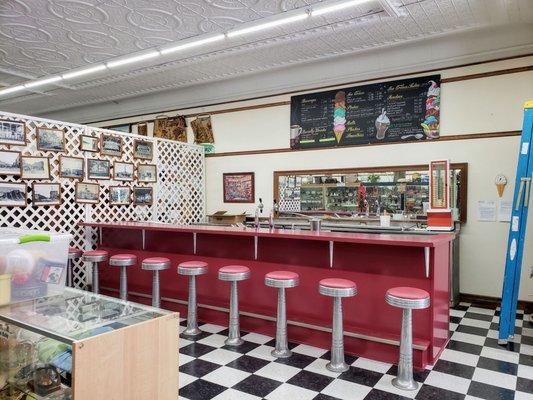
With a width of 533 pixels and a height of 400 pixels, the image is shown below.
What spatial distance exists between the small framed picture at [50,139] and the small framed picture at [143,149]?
1.23 metres

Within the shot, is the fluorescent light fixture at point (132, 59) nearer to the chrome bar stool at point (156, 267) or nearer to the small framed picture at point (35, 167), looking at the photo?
the small framed picture at point (35, 167)

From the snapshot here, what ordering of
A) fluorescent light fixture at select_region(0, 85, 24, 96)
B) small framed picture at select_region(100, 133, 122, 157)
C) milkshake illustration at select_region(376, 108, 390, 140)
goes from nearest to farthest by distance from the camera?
small framed picture at select_region(100, 133, 122, 157) < milkshake illustration at select_region(376, 108, 390, 140) < fluorescent light fixture at select_region(0, 85, 24, 96)

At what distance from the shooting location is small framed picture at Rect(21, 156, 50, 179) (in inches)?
199

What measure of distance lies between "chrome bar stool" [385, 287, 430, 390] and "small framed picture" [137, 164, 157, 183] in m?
4.74

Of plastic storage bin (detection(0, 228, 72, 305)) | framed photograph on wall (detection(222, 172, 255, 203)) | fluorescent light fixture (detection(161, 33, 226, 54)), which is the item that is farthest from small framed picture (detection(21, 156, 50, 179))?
plastic storage bin (detection(0, 228, 72, 305))

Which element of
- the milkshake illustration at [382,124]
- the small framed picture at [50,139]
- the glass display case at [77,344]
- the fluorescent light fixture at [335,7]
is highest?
the fluorescent light fixture at [335,7]

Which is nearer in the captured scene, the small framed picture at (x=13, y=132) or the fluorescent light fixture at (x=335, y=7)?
the fluorescent light fixture at (x=335, y=7)

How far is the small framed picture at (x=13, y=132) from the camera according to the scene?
15.8 feet

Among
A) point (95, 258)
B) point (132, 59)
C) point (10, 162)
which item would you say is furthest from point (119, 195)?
point (132, 59)

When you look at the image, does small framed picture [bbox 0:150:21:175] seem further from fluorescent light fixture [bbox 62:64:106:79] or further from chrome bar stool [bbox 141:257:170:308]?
fluorescent light fixture [bbox 62:64:106:79]

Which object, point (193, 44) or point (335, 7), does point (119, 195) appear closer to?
point (193, 44)

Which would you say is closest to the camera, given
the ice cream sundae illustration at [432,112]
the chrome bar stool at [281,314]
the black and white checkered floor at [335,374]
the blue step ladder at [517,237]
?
the black and white checkered floor at [335,374]

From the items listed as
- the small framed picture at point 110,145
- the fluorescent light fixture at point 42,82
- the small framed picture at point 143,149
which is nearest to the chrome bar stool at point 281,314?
the small framed picture at point 110,145

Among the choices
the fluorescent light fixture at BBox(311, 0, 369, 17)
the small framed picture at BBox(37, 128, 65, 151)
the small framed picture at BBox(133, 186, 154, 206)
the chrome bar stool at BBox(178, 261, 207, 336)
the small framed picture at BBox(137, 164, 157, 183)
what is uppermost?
the fluorescent light fixture at BBox(311, 0, 369, 17)
